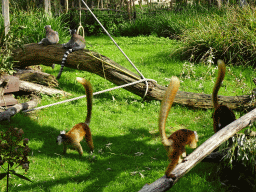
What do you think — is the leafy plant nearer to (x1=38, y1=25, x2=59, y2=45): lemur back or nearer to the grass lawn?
the grass lawn

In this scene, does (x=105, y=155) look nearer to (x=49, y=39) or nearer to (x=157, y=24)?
(x=49, y=39)

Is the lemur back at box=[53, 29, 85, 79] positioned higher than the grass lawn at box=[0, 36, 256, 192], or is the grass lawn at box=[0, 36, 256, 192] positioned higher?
the lemur back at box=[53, 29, 85, 79]

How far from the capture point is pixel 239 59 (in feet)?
28.2

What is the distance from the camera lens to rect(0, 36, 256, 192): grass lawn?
392cm

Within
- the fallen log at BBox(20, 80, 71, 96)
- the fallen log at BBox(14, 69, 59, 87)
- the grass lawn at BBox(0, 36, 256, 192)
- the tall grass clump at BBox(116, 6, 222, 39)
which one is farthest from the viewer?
the tall grass clump at BBox(116, 6, 222, 39)

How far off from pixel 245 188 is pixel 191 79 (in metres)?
4.73

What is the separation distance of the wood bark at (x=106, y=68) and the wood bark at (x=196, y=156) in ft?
9.40

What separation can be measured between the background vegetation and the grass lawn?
11 mm

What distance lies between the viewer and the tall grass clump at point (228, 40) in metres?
8.39

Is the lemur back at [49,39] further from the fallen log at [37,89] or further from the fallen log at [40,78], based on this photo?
the fallen log at [37,89]

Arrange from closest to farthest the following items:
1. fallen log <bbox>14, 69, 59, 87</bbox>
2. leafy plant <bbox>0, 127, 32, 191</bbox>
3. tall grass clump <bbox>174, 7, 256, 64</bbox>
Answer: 1. leafy plant <bbox>0, 127, 32, 191</bbox>
2. fallen log <bbox>14, 69, 59, 87</bbox>
3. tall grass clump <bbox>174, 7, 256, 64</bbox>

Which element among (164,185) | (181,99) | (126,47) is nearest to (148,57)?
(126,47)

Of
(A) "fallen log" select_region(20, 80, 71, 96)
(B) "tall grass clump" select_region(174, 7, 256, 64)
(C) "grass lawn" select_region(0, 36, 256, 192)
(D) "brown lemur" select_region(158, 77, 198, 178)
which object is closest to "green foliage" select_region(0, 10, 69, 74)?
(A) "fallen log" select_region(20, 80, 71, 96)

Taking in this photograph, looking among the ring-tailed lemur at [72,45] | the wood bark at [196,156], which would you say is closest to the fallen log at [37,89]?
the ring-tailed lemur at [72,45]
